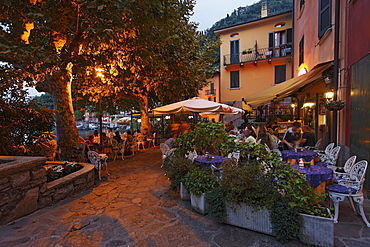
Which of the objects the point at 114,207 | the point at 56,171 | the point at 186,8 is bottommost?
the point at 114,207

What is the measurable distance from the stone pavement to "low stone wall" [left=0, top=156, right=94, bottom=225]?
0.16 metres

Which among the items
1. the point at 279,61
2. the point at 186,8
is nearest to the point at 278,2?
the point at 279,61

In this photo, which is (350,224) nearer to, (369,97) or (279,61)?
(369,97)

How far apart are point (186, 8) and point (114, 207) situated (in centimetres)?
825

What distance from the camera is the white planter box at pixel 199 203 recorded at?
3664mm

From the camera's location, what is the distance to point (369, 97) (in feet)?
13.7

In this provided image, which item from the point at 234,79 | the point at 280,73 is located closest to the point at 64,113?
the point at 234,79

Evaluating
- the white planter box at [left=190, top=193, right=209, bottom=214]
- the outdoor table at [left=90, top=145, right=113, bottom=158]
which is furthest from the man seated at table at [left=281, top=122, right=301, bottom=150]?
the outdoor table at [left=90, top=145, right=113, bottom=158]

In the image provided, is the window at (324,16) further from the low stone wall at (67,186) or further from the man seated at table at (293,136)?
the low stone wall at (67,186)

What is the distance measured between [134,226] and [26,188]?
2.13m

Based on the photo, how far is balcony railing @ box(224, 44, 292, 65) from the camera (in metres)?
18.3

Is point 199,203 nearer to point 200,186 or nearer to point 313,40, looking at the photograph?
point 200,186

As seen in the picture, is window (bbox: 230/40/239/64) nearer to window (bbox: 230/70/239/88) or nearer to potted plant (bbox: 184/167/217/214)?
window (bbox: 230/70/239/88)

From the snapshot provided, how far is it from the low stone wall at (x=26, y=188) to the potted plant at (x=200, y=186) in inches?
109
